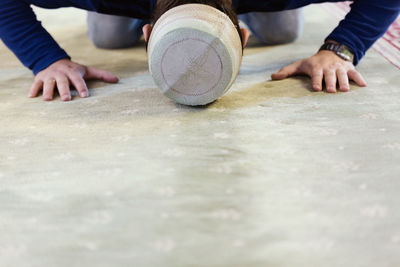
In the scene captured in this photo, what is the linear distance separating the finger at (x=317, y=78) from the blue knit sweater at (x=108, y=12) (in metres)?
0.11

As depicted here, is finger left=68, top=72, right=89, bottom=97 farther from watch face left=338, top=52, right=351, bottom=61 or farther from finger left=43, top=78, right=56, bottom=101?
watch face left=338, top=52, right=351, bottom=61

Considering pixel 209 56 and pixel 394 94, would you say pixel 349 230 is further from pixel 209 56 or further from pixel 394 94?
pixel 394 94

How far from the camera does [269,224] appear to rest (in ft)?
1.60

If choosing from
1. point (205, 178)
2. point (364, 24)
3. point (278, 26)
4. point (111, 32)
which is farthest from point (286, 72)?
point (111, 32)

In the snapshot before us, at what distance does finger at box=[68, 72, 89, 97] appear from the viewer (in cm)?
87

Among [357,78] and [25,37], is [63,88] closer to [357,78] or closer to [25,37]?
[25,37]

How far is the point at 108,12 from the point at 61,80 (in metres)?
0.19

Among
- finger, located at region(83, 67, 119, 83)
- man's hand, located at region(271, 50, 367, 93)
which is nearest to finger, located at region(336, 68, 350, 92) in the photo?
man's hand, located at region(271, 50, 367, 93)

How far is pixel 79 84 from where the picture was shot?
88cm

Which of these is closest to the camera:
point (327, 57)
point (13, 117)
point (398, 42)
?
point (13, 117)

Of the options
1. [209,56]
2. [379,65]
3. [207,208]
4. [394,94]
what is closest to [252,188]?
[207,208]

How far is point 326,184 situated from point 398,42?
821 millimetres

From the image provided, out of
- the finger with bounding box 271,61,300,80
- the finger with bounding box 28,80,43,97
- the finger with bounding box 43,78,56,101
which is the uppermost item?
the finger with bounding box 271,61,300,80

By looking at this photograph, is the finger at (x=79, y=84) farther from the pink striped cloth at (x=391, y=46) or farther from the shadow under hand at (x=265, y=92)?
the pink striped cloth at (x=391, y=46)
